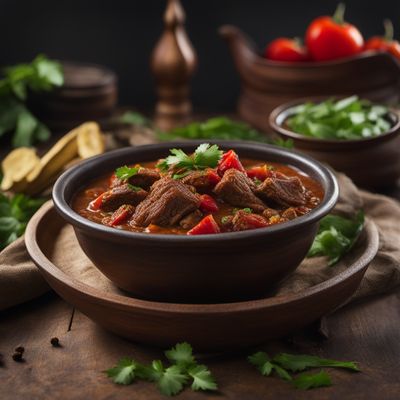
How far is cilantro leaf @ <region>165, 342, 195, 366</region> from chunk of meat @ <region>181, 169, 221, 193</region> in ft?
2.15

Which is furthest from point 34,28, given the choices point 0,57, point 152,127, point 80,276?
point 80,276

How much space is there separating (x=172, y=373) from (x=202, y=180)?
0.79 meters

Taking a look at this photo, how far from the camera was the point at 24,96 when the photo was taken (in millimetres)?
5398

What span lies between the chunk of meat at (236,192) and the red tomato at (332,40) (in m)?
2.45

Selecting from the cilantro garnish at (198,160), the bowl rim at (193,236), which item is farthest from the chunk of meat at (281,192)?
the cilantro garnish at (198,160)

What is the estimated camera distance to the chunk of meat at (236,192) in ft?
10.1

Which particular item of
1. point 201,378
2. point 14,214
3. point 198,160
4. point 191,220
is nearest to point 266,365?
point 201,378

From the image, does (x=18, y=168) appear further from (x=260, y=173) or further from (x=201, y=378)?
(x=201, y=378)

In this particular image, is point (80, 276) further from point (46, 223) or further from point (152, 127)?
point (152, 127)

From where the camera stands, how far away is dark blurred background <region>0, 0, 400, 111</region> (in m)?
6.33

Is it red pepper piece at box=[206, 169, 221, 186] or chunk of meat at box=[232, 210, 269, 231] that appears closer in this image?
chunk of meat at box=[232, 210, 269, 231]

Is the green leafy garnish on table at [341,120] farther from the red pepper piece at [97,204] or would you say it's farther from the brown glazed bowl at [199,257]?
the red pepper piece at [97,204]

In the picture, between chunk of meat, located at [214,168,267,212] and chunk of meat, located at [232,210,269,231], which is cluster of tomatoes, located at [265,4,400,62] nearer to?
chunk of meat, located at [214,168,267,212]

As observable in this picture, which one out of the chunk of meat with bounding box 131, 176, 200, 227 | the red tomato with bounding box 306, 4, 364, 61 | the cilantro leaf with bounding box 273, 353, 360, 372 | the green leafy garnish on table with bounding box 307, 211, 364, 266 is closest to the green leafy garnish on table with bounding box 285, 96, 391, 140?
the red tomato with bounding box 306, 4, 364, 61
